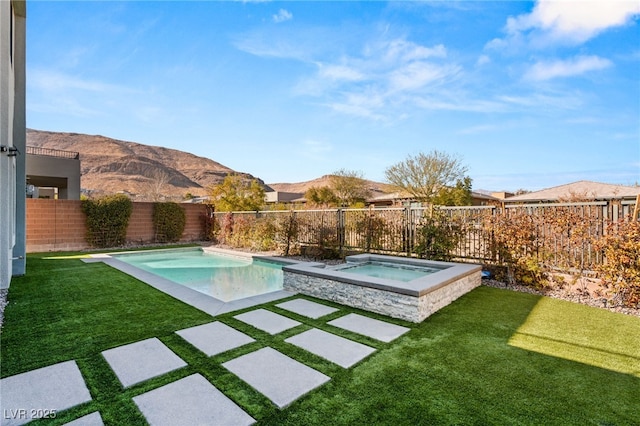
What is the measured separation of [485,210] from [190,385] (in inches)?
275

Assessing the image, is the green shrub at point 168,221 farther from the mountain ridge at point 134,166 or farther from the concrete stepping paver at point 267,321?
the mountain ridge at point 134,166

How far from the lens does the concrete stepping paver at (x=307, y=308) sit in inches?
187

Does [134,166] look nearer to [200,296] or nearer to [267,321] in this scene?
[200,296]

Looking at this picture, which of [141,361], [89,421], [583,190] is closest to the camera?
[89,421]

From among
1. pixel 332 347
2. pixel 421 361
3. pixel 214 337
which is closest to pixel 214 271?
pixel 214 337

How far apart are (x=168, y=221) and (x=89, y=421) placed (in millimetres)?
15378

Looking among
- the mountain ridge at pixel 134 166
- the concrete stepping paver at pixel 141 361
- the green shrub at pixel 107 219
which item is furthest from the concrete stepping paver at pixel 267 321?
the mountain ridge at pixel 134 166

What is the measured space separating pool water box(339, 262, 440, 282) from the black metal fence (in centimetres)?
99

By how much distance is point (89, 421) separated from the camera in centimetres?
221

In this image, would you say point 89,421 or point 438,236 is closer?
point 89,421

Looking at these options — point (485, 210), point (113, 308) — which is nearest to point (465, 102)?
point (485, 210)

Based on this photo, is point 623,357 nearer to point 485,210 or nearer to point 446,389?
point 446,389

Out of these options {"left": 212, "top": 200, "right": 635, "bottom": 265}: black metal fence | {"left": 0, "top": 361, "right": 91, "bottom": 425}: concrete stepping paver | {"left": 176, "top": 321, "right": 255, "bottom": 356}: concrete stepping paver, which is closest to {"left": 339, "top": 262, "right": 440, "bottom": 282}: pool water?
{"left": 212, "top": 200, "right": 635, "bottom": 265}: black metal fence

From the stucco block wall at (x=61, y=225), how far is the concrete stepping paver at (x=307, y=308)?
12.9 metres
